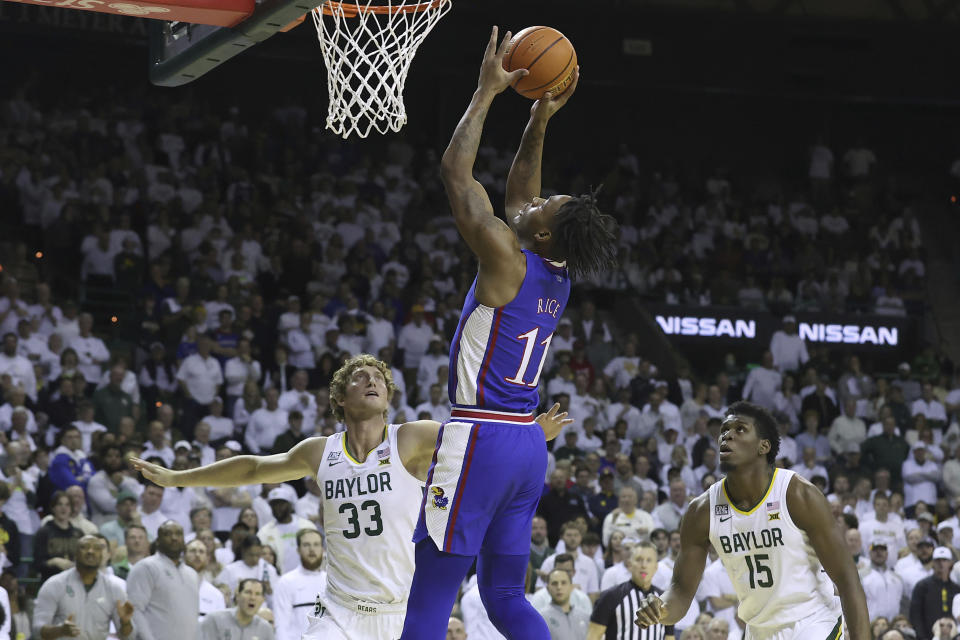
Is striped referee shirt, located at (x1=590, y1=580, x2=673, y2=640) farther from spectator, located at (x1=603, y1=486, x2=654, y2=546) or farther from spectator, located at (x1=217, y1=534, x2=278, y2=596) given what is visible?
spectator, located at (x1=603, y1=486, x2=654, y2=546)

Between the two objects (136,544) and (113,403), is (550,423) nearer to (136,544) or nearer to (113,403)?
(136,544)

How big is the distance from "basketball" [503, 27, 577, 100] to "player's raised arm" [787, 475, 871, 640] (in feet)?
6.69

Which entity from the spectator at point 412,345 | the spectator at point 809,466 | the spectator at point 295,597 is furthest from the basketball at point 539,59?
the spectator at point 412,345

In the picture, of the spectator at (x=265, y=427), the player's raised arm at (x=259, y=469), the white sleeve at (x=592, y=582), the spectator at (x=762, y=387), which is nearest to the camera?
the player's raised arm at (x=259, y=469)

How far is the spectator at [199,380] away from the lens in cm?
1339

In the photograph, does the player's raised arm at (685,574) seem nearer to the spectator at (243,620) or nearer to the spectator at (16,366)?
the spectator at (243,620)

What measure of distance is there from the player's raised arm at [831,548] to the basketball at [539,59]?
2040 mm

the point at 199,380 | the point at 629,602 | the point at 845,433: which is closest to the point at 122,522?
the point at 199,380

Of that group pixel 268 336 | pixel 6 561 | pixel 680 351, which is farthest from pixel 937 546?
pixel 6 561

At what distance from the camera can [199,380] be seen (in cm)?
1357

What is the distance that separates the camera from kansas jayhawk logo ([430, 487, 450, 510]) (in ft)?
15.8

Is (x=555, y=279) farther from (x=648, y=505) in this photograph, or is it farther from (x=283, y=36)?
(x=283, y=36)

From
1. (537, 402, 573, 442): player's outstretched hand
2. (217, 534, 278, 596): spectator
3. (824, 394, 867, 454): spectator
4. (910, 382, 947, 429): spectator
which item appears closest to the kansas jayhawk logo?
(537, 402, 573, 442): player's outstretched hand

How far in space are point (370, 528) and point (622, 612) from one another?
381 cm
